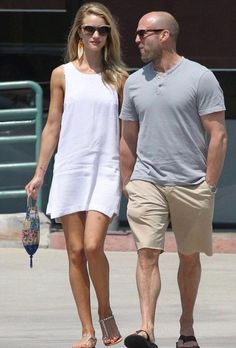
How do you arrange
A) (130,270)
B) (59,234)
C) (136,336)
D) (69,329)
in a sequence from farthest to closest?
(59,234)
(130,270)
(69,329)
(136,336)

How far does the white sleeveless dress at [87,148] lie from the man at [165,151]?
0.28 ft

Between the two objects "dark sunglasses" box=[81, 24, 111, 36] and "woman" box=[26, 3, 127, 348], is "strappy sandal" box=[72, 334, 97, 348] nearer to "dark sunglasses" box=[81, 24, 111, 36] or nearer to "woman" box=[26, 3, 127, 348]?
"woman" box=[26, 3, 127, 348]

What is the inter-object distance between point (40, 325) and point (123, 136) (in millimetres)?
1536

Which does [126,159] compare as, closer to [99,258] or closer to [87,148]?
[87,148]

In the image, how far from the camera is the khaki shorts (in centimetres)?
716

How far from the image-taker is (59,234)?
430 inches

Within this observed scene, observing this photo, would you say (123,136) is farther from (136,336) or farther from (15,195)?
(15,195)

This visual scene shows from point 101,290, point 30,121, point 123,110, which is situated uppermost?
point 123,110

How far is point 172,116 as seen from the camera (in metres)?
7.08

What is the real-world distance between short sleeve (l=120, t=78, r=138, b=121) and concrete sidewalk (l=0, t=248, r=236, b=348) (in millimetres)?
1352

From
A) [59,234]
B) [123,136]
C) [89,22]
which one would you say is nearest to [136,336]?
[123,136]

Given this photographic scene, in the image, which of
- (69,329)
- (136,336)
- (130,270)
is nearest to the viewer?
(136,336)

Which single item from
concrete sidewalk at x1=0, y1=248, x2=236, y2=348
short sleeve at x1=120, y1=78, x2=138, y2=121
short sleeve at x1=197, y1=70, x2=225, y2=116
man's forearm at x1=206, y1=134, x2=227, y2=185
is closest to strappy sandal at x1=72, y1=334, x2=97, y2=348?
concrete sidewalk at x1=0, y1=248, x2=236, y2=348

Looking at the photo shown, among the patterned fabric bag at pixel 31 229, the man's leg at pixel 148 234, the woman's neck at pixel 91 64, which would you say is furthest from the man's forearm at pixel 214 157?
the patterned fabric bag at pixel 31 229
